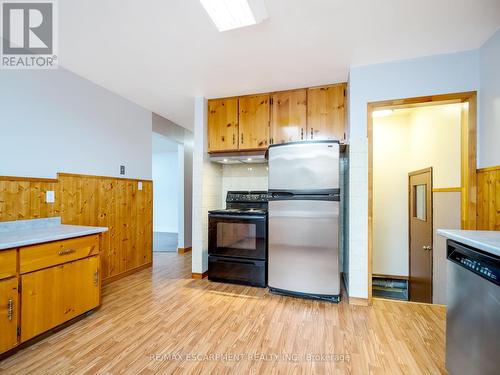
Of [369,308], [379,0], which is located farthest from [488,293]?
[379,0]

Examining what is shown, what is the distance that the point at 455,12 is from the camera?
1703 millimetres

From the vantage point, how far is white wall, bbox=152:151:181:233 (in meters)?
7.52

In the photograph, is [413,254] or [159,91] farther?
[413,254]

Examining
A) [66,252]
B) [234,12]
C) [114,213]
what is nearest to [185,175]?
[114,213]

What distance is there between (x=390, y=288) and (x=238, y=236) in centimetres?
258

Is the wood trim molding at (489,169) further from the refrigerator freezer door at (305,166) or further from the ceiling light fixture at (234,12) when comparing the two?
the ceiling light fixture at (234,12)

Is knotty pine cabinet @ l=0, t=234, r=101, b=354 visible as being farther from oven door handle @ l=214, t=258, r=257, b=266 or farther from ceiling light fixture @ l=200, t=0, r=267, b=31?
ceiling light fixture @ l=200, t=0, r=267, b=31

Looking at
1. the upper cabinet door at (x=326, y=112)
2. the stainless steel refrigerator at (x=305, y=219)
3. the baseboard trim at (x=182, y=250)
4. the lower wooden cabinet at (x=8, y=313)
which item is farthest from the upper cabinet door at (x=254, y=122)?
the baseboard trim at (x=182, y=250)

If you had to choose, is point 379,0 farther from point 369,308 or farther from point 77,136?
point 77,136

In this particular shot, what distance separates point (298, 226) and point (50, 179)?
8.68 feet

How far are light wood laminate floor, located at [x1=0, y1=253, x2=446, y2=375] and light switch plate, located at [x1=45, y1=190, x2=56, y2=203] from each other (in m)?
1.20

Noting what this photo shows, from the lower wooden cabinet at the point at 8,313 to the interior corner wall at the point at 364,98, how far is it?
2.86 metres

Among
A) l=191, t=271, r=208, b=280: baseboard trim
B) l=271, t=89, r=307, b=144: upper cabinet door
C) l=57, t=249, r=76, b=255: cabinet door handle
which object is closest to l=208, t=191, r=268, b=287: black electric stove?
l=191, t=271, r=208, b=280: baseboard trim

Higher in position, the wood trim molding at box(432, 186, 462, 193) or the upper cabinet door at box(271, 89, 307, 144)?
the upper cabinet door at box(271, 89, 307, 144)
